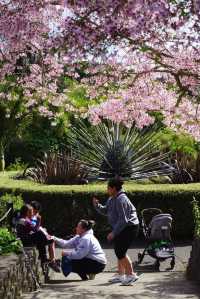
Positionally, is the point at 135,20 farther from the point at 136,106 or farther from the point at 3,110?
the point at 3,110

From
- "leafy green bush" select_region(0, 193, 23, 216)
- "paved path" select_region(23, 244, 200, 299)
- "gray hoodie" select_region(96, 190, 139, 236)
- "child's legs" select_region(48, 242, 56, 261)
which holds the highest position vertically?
"leafy green bush" select_region(0, 193, 23, 216)

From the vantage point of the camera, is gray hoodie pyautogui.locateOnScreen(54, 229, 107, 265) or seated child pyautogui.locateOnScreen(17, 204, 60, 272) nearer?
gray hoodie pyautogui.locateOnScreen(54, 229, 107, 265)

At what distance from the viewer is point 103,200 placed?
1328cm

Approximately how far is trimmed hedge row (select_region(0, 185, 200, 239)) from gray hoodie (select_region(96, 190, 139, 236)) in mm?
4611

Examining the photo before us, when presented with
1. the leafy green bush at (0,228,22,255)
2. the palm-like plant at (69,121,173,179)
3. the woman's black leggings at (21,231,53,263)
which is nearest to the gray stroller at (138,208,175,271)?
the woman's black leggings at (21,231,53,263)

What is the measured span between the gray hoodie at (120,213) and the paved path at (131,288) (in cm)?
84

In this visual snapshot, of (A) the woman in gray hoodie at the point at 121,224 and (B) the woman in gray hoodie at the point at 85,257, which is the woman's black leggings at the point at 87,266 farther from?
(A) the woman in gray hoodie at the point at 121,224

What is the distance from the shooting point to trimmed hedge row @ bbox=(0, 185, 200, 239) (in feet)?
43.2

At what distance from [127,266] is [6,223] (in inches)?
97.8

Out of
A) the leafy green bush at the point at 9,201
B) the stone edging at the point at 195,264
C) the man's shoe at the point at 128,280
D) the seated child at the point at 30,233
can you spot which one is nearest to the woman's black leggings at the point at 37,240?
the seated child at the point at 30,233

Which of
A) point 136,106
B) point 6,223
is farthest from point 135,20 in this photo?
point 136,106

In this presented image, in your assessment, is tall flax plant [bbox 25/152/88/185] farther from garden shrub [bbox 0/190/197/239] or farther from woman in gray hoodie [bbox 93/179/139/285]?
woman in gray hoodie [bbox 93/179/139/285]

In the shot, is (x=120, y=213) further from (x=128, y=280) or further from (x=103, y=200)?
(x=103, y=200)

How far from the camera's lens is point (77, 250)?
8.77 metres
